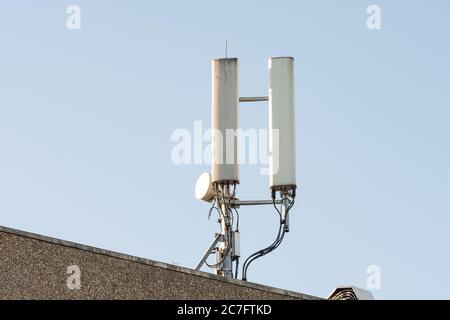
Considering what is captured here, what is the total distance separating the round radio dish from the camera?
26.3m

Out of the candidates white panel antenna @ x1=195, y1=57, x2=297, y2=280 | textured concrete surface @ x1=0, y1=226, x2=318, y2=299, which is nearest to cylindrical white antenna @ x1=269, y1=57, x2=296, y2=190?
white panel antenna @ x1=195, y1=57, x2=297, y2=280

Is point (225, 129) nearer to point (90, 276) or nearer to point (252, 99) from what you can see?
point (252, 99)

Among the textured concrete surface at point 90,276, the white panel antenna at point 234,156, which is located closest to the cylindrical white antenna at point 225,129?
the white panel antenna at point 234,156

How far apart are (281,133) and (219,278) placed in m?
7.01

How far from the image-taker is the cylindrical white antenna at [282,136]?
2539 centimetres

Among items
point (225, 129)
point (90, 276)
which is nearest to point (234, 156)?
point (225, 129)

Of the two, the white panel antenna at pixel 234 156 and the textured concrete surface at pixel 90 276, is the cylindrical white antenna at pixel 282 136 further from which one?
the textured concrete surface at pixel 90 276

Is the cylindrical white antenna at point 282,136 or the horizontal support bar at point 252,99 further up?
the horizontal support bar at point 252,99

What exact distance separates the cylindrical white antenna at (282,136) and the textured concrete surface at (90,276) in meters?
6.31
